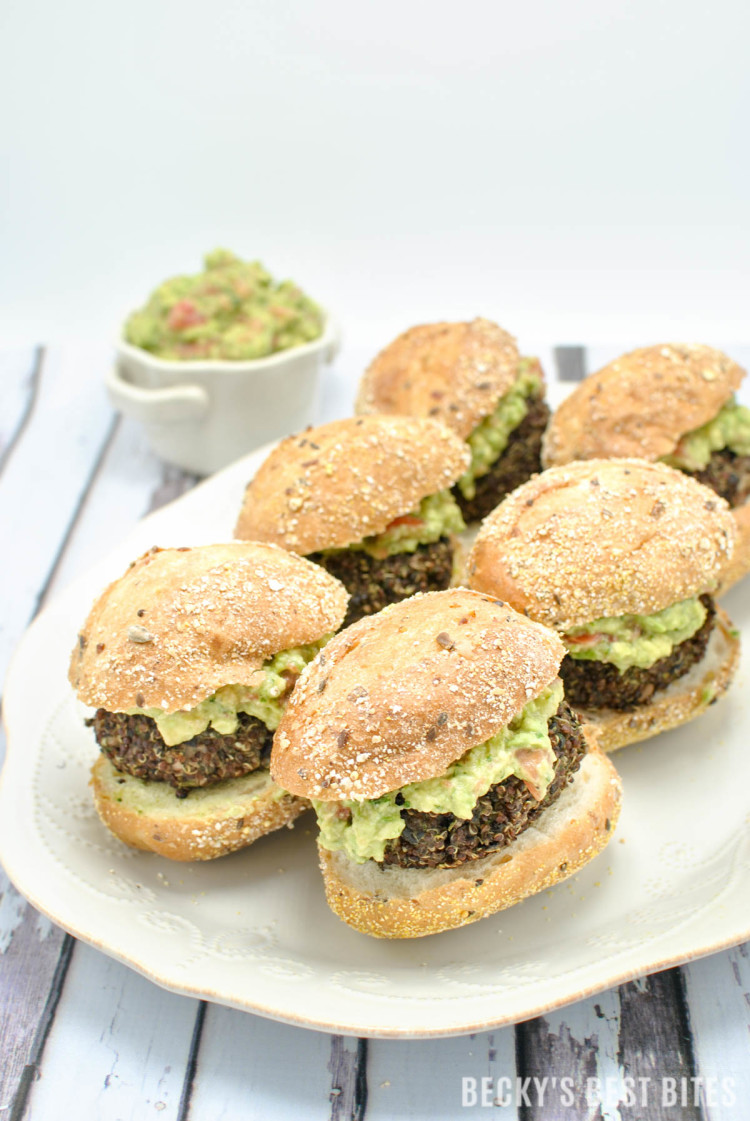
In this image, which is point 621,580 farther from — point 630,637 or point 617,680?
point 617,680

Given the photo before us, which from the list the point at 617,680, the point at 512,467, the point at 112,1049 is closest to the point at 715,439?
the point at 512,467

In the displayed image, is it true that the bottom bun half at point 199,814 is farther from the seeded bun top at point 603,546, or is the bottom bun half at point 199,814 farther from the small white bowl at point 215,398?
the small white bowl at point 215,398

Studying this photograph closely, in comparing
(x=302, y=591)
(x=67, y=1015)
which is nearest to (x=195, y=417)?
(x=302, y=591)

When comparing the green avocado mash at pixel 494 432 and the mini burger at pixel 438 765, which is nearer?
the mini burger at pixel 438 765

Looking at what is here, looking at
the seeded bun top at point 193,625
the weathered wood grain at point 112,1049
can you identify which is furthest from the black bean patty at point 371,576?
the weathered wood grain at point 112,1049

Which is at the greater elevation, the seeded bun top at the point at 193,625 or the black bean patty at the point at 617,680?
the seeded bun top at the point at 193,625

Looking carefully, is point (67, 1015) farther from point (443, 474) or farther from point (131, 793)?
point (443, 474)
